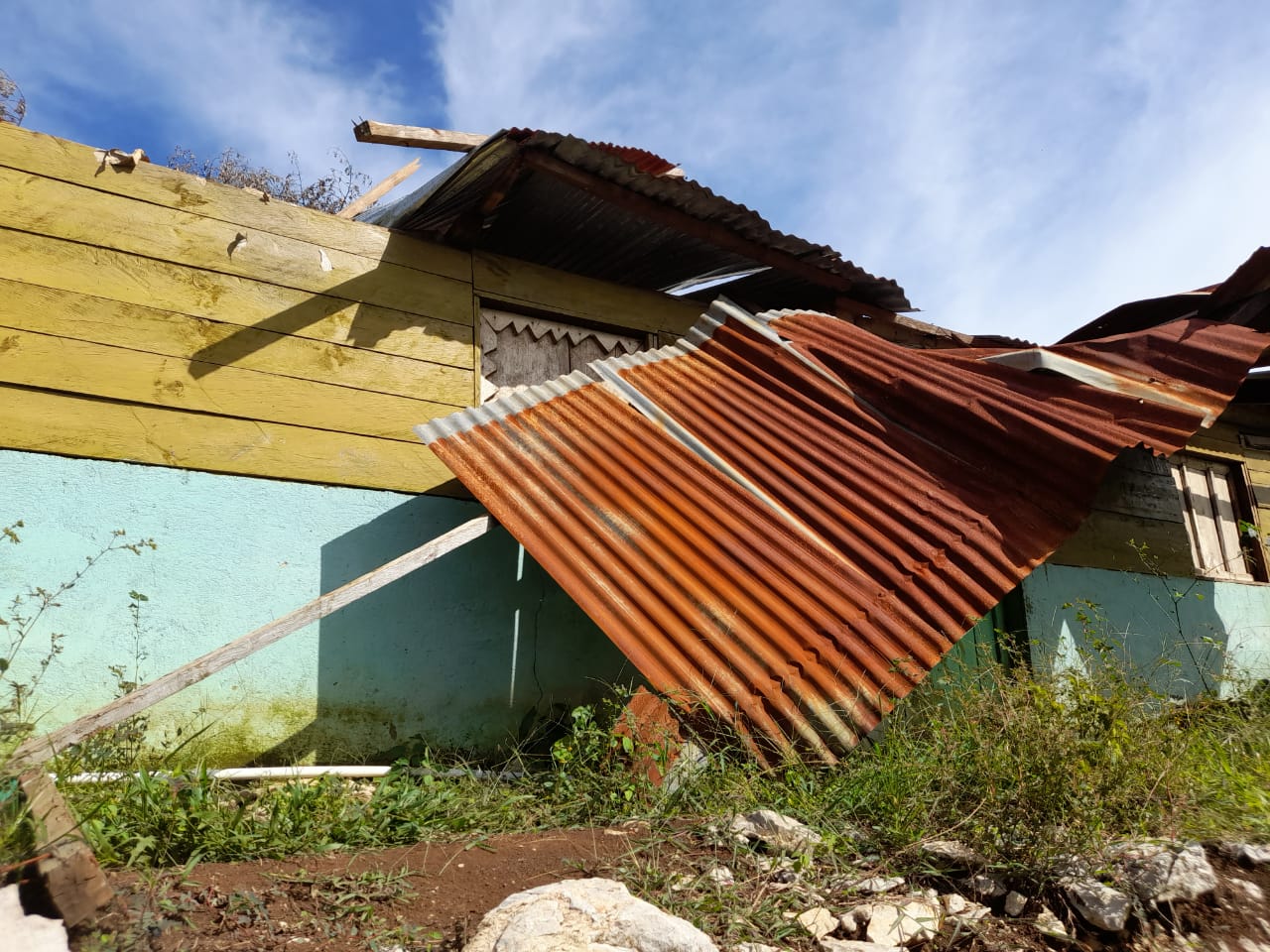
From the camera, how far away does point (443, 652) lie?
5051 mm

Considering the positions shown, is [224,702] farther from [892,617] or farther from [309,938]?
[892,617]

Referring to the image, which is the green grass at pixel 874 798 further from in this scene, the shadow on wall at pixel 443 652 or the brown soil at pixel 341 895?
the shadow on wall at pixel 443 652

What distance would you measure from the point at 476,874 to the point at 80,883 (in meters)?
1.08

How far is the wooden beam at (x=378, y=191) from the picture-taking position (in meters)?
5.90

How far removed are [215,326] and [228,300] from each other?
0.19m

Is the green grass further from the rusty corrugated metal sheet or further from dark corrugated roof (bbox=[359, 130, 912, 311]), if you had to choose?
dark corrugated roof (bbox=[359, 130, 912, 311])

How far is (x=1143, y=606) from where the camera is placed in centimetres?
716

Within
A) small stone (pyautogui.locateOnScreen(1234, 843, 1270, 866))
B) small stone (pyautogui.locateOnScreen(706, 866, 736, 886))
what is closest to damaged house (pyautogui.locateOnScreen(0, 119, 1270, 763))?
small stone (pyautogui.locateOnScreen(706, 866, 736, 886))

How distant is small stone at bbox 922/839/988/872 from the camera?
2748 millimetres

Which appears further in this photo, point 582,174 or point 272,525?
point 582,174

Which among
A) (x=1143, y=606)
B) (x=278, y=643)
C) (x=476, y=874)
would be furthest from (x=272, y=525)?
(x=1143, y=606)

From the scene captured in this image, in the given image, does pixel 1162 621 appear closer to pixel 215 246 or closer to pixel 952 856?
pixel 952 856

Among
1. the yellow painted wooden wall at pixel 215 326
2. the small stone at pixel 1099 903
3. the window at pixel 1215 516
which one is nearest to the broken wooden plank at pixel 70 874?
the yellow painted wooden wall at pixel 215 326

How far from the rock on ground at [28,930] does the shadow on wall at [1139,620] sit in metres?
5.48
